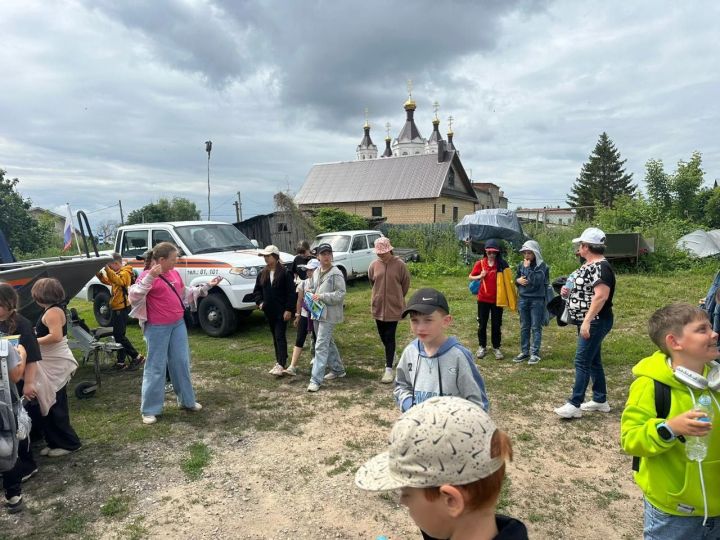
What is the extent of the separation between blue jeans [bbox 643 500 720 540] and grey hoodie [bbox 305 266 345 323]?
393 cm

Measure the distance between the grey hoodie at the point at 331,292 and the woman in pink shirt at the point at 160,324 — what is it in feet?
5.01

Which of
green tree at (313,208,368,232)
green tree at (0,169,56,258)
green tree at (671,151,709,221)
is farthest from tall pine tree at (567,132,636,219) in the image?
green tree at (0,169,56,258)

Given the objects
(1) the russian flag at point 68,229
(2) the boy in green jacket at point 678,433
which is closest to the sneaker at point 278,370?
(1) the russian flag at point 68,229

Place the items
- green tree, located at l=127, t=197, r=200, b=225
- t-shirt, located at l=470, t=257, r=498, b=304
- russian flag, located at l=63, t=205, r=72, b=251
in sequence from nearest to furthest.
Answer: t-shirt, located at l=470, t=257, r=498, b=304, russian flag, located at l=63, t=205, r=72, b=251, green tree, located at l=127, t=197, r=200, b=225

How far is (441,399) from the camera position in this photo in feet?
3.56

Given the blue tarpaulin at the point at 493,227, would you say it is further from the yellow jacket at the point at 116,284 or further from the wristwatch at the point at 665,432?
the wristwatch at the point at 665,432

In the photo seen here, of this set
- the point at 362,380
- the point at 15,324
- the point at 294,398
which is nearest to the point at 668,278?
the point at 362,380

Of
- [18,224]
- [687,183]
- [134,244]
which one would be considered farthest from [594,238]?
[687,183]

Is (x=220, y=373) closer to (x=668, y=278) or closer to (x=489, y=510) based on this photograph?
(x=489, y=510)

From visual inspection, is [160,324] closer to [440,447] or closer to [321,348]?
[321,348]

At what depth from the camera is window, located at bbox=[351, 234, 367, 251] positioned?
1422cm

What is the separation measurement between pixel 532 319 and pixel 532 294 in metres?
0.41

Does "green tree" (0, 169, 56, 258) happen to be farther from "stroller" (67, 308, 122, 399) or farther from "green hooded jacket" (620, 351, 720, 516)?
"green hooded jacket" (620, 351, 720, 516)

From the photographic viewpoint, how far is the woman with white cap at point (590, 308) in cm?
400
